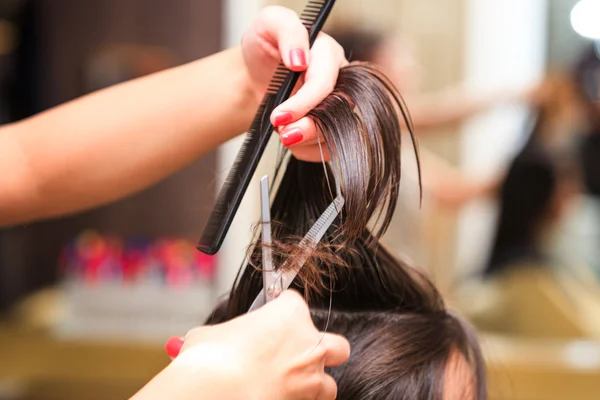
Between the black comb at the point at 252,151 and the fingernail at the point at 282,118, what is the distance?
2 centimetres

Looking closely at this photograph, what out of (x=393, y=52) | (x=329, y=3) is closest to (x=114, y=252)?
(x=393, y=52)

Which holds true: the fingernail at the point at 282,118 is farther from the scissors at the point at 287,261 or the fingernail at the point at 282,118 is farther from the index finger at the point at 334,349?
the index finger at the point at 334,349

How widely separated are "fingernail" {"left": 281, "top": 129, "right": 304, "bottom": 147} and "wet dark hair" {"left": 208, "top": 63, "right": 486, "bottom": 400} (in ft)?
0.06

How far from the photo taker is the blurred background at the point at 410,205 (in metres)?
1.27

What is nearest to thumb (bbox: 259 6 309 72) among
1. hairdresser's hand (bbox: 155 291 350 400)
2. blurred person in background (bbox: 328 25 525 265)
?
hairdresser's hand (bbox: 155 291 350 400)

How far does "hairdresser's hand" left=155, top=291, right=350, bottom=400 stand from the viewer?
0.35 meters

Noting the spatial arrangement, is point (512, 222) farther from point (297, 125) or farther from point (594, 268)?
point (297, 125)

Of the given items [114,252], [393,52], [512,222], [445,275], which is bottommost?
[445,275]

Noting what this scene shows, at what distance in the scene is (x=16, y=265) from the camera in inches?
64.6

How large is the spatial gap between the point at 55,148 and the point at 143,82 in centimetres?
11

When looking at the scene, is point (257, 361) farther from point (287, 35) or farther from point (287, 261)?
point (287, 35)

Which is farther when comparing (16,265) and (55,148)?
(16,265)

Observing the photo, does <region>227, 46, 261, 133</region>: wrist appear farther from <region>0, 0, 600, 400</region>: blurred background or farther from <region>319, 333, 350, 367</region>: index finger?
<region>0, 0, 600, 400</region>: blurred background

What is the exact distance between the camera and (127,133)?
584mm
